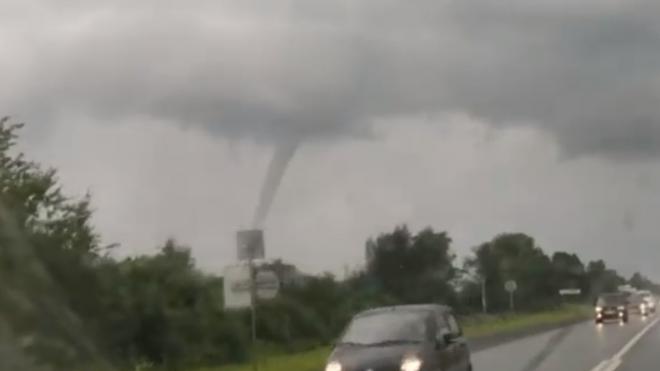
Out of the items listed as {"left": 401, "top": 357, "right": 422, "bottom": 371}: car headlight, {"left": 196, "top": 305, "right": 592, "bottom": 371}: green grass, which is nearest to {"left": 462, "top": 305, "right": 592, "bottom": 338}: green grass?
{"left": 196, "top": 305, "right": 592, "bottom": 371}: green grass

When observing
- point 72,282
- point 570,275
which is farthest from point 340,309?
point 570,275

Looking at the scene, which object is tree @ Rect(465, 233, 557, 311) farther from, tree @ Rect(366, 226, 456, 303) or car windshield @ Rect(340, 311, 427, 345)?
car windshield @ Rect(340, 311, 427, 345)

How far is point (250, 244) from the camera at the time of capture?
2631cm

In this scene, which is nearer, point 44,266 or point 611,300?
point 44,266

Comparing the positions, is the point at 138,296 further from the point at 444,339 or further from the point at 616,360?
the point at 444,339

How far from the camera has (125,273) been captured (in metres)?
39.7

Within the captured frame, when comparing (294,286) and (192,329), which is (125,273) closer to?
(192,329)

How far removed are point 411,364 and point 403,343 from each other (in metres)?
0.83

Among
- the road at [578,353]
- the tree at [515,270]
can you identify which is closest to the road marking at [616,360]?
the road at [578,353]

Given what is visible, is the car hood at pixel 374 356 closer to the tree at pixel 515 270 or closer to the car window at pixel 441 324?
the car window at pixel 441 324

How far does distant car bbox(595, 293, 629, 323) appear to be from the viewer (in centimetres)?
6962

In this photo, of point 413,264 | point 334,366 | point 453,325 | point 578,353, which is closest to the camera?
point 334,366

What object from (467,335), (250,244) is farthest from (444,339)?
(467,335)

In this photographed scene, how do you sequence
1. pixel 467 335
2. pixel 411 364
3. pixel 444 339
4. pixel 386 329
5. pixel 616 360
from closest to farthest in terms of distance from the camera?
pixel 411 364 < pixel 444 339 < pixel 386 329 < pixel 616 360 < pixel 467 335
